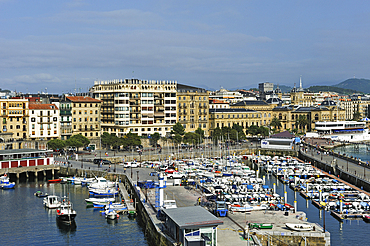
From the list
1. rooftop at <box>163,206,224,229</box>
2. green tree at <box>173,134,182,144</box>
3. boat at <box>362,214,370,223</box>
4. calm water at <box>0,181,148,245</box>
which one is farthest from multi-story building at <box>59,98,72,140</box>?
boat at <box>362,214,370,223</box>

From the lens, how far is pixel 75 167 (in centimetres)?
8375

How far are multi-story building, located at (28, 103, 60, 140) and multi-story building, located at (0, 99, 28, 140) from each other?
1368mm

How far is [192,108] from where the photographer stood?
129250mm

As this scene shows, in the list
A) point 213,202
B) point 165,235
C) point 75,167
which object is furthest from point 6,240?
point 75,167

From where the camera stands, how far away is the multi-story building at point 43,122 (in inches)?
4161

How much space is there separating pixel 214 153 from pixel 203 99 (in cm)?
2825

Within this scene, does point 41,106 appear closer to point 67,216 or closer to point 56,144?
point 56,144

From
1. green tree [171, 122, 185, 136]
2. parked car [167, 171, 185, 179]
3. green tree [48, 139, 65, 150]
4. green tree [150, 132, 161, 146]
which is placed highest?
green tree [171, 122, 185, 136]

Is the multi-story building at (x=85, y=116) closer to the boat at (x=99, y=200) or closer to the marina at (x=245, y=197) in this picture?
the marina at (x=245, y=197)

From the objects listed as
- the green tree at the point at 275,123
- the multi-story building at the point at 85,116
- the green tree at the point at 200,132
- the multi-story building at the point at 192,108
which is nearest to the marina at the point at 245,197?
the green tree at the point at 200,132

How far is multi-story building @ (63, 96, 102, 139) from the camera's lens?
112500 mm

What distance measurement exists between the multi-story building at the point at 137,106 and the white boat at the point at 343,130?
63.3 meters

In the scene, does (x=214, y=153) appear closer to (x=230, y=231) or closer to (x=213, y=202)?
(x=213, y=202)

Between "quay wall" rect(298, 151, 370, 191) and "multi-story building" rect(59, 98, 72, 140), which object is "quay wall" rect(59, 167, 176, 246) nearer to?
"multi-story building" rect(59, 98, 72, 140)
